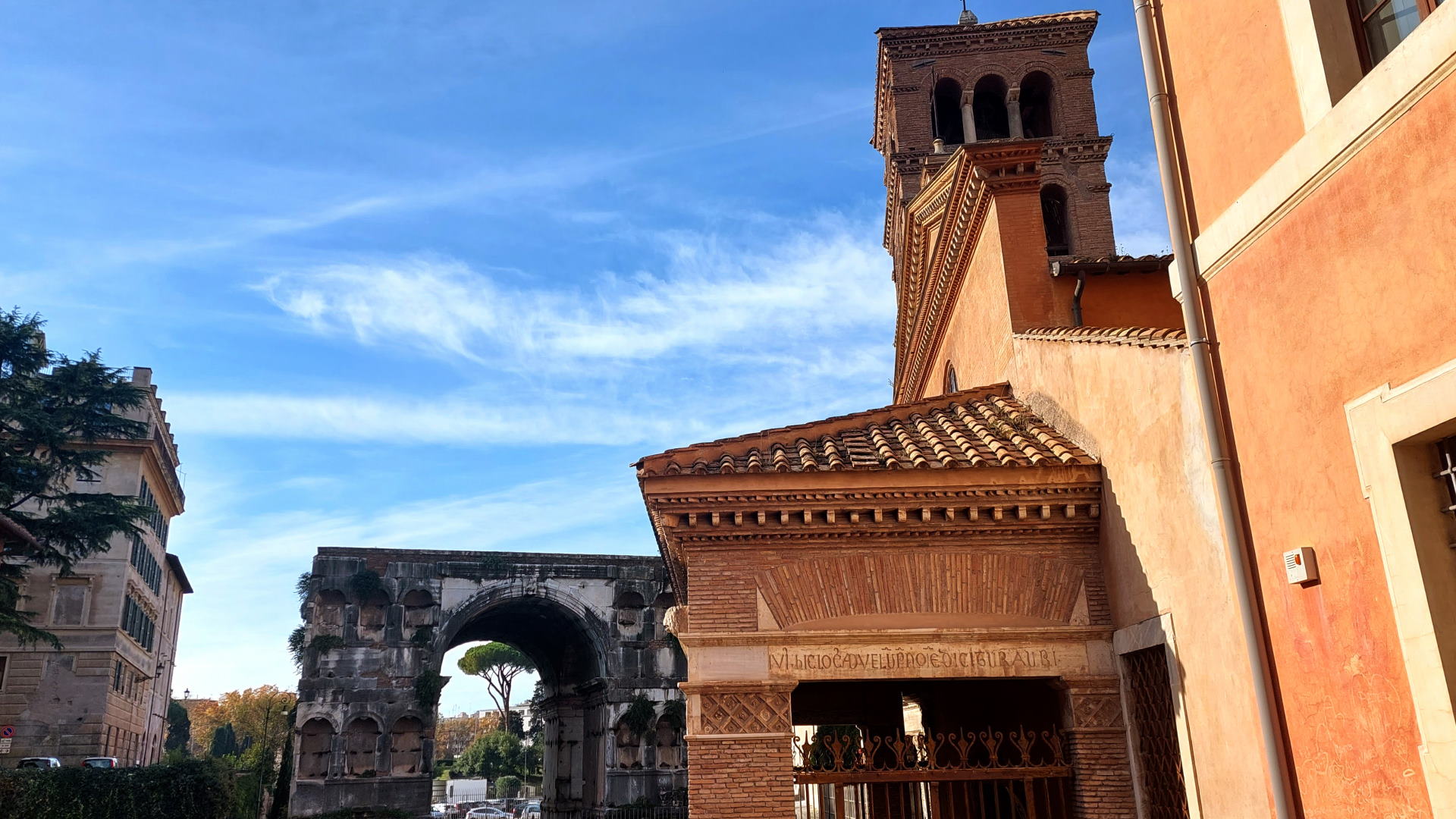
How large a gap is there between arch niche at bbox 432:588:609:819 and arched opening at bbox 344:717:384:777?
2.54m

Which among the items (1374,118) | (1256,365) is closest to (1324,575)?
(1256,365)

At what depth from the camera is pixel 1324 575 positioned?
220 inches

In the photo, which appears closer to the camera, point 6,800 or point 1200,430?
point 1200,430

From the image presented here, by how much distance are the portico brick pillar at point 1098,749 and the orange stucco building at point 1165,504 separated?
26 mm

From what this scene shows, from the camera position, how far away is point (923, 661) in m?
8.91

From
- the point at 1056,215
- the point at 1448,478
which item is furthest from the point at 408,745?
the point at 1448,478

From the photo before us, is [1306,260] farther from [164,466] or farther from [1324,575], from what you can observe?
[164,466]

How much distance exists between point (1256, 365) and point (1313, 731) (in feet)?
6.82

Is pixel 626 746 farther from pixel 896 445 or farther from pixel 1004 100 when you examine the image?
pixel 896 445

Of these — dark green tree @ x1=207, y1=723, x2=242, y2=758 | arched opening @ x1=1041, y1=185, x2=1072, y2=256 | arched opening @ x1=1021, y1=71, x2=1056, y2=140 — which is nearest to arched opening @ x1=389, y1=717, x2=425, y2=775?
arched opening @ x1=1041, y1=185, x2=1072, y2=256

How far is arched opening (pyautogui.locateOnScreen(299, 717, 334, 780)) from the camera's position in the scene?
29.9 m

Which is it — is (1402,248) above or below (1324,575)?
above

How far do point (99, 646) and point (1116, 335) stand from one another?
40.2m

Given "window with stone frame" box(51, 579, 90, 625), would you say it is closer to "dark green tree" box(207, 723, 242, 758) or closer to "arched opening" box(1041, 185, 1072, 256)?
"arched opening" box(1041, 185, 1072, 256)
